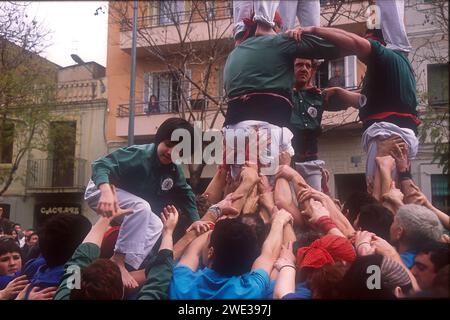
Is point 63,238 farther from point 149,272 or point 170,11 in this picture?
point 170,11

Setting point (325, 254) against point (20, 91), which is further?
point (20, 91)

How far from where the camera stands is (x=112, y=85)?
2.82 metres

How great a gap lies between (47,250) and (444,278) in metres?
1.71

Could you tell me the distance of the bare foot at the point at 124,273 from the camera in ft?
7.71

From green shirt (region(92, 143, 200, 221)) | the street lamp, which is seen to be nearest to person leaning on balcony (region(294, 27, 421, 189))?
green shirt (region(92, 143, 200, 221))

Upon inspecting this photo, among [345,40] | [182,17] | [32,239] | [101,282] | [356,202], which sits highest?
[182,17]

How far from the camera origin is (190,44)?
3.14m

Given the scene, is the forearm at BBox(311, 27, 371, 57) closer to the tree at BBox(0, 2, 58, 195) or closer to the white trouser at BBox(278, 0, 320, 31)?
the white trouser at BBox(278, 0, 320, 31)

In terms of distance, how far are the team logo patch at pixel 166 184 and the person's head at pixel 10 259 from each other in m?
0.84

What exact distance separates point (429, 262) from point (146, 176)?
1256 mm

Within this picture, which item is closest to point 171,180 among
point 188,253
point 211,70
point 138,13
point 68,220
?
point 188,253

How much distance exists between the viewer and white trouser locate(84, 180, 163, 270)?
2.42 m

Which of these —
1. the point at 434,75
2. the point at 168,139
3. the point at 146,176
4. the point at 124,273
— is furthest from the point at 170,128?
the point at 434,75

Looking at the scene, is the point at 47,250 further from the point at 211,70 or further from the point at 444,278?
the point at 444,278
